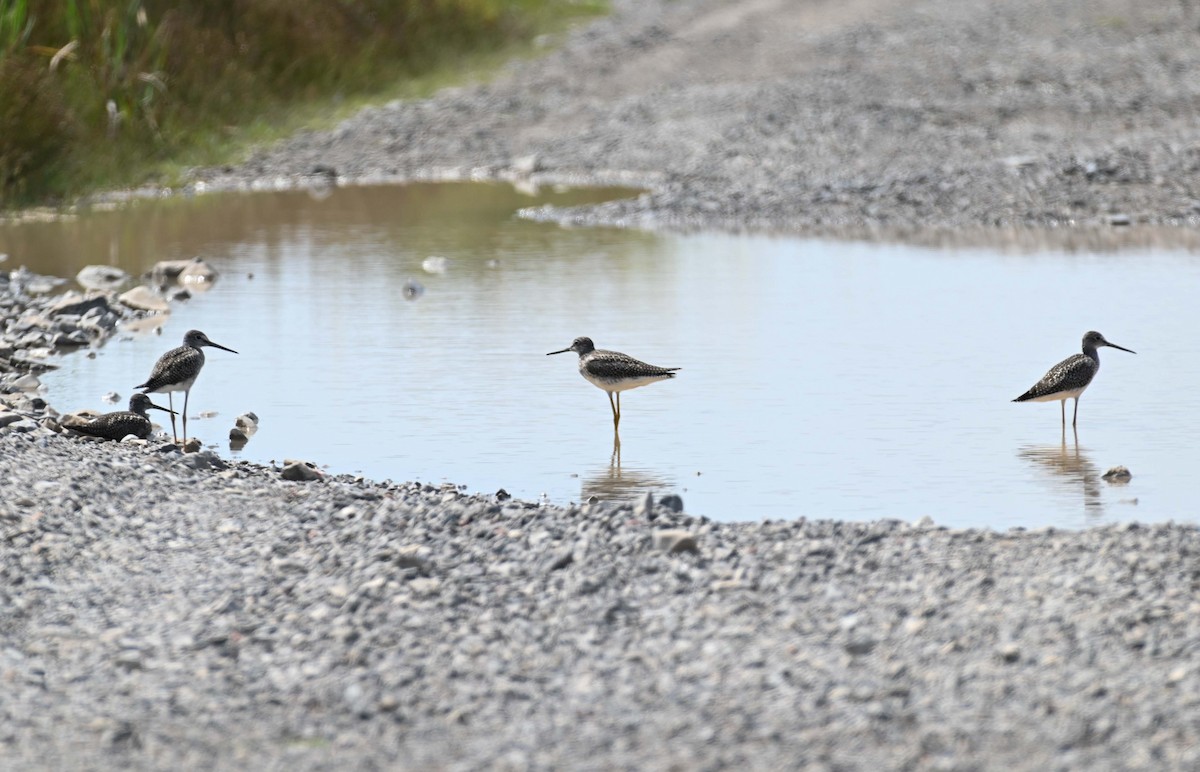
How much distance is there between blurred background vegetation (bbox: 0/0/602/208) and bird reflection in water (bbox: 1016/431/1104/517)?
1451 cm

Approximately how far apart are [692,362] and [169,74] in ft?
47.1

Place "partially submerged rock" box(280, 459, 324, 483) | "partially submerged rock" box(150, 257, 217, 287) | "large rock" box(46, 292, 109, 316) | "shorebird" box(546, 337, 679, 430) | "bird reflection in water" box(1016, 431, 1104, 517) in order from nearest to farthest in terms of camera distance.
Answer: "bird reflection in water" box(1016, 431, 1104, 517) → "partially submerged rock" box(280, 459, 324, 483) → "shorebird" box(546, 337, 679, 430) → "large rock" box(46, 292, 109, 316) → "partially submerged rock" box(150, 257, 217, 287)

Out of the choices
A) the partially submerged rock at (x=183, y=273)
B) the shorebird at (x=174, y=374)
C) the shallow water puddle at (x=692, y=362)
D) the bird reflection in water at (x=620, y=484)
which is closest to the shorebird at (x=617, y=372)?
the shallow water puddle at (x=692, y=362)

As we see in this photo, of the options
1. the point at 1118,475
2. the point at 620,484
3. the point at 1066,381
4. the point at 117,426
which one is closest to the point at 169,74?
the point at 117,426

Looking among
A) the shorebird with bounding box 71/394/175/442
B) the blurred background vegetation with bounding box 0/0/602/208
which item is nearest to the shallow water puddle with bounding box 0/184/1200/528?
the shorebird with bounding box 71/394/175/442

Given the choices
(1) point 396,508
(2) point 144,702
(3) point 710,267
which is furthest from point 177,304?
(2) point 144,702

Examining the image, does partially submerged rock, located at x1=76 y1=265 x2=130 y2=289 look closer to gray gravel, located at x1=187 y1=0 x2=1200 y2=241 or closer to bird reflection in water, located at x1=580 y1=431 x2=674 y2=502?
gray gravel, located at x1=187 y1=0 x2=1200 y2=241

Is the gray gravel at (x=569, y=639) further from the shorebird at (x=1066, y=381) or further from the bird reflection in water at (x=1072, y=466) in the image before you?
the shorebird at (x=1066, y=381)

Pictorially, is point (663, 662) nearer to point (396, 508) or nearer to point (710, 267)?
point (396, 508)

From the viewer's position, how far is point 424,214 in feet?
73.0

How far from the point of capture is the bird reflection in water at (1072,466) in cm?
997

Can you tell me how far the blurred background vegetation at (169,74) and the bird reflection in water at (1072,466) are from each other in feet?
47.6

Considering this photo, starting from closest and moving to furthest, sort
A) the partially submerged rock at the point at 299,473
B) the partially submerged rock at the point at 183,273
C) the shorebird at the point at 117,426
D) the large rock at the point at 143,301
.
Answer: the partially submerged rock at the point at 299,473 → the shorebird at the point at 117,426 → the large rock at the point at 143,301 → the partially submerged rock at the point at 183,273

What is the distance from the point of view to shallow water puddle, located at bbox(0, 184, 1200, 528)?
34.8 ft
